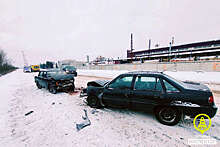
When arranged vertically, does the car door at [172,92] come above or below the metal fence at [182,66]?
below

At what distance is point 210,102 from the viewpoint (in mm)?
2256

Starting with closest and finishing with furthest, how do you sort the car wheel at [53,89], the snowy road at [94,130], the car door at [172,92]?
the snowy road at [94,130] < the car door at [172,92] < the car wheel at [53,89]

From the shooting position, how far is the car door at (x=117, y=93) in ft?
10.1

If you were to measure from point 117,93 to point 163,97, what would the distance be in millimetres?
1416

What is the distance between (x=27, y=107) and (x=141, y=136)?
16.4ft

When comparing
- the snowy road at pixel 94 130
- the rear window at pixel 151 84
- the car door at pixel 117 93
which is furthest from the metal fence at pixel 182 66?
the car door at pixel 117 93

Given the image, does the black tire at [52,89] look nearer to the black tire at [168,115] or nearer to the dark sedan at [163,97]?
the dark sedan at [163,97]

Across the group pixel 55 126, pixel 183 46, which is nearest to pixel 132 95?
pixel 55 126

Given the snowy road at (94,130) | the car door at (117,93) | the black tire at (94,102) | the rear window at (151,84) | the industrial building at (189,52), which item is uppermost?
the industrial building at (189,52)

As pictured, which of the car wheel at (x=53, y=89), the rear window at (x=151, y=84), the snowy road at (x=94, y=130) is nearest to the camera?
the snowy road at (x=94, y=130)

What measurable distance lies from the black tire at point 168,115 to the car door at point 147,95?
0.31 m

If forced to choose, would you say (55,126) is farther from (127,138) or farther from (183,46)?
(183,46)

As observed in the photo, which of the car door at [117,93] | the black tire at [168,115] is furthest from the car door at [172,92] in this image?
the car door at [117,93]

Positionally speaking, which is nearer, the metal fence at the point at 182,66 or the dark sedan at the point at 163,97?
the dark sedan at the point at 163,97
